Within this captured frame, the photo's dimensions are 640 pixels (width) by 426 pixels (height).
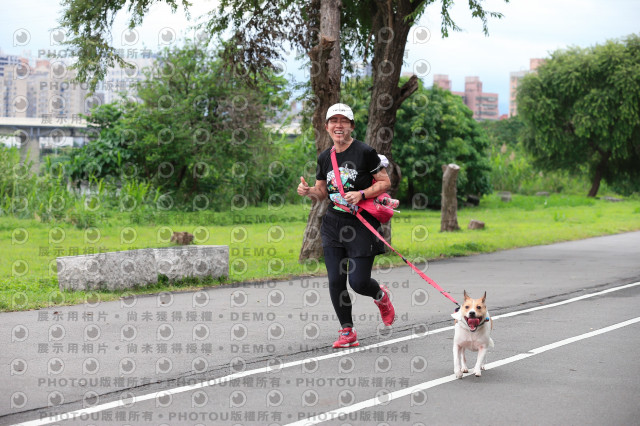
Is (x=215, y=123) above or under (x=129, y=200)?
above

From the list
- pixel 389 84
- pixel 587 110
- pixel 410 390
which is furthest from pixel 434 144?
pixel 410 390

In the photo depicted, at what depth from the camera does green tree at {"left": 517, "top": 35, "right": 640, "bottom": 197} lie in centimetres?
4597

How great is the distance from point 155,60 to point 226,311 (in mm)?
19598

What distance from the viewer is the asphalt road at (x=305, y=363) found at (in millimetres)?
5484

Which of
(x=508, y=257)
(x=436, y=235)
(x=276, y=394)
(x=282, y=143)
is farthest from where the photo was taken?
(x=282, y=143)

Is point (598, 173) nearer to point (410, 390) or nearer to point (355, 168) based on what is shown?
point (355, 168)

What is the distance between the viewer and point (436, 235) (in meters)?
23.0

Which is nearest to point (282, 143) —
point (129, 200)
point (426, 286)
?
point (129, 200)

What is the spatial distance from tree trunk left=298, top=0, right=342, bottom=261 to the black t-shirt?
6661 millimetres

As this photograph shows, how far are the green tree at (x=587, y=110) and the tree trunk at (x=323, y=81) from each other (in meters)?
34.9

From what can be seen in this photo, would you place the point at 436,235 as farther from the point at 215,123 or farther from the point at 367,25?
the point at 215,123

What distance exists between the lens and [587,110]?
46.7 meters

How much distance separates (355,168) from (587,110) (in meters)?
42.4

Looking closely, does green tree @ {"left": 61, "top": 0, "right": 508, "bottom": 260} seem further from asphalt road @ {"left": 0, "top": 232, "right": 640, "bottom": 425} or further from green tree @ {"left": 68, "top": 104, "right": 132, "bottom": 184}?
green tree @ {"left": 68, "top": 104, "right": 132, "bottom": 184}
